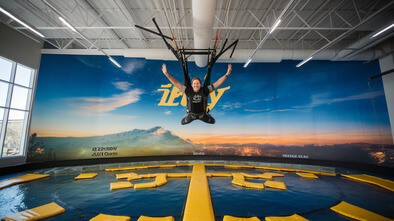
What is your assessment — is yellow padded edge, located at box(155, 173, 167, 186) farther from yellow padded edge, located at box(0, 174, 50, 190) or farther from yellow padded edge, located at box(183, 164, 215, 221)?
yellow padded edge, located at box(0, 174, 50, 190)

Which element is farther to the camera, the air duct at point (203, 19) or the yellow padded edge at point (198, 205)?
the air duct at point (203, 19)

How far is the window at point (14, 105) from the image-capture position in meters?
6.27

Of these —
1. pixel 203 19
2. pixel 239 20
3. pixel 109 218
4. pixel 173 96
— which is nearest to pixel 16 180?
pixel 109 218

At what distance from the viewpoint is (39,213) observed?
9.04 feet

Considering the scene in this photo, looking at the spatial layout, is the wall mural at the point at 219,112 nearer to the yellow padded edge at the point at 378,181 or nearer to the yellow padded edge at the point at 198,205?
the yellow padded edge at the point at 378,181

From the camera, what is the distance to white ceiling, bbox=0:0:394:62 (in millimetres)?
5984

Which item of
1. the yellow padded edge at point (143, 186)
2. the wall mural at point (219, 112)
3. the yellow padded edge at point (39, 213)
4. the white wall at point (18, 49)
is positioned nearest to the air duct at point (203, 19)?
the wall mural at point (219, 112)

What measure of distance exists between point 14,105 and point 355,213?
1124cm

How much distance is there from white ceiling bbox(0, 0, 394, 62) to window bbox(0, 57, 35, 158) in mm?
1573

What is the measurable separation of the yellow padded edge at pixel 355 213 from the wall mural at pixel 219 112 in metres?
5.13

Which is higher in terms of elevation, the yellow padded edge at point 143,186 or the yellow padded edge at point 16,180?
the yellow padded edge at point 16,180

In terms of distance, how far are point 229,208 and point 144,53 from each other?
7085mm

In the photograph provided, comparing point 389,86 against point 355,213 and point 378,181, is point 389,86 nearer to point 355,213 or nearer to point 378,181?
point 378,181

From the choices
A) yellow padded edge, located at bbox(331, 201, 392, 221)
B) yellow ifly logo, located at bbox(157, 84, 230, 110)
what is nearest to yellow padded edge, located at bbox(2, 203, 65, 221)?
yellow padded edge, located at bbox(331, 201, 392, 221)
